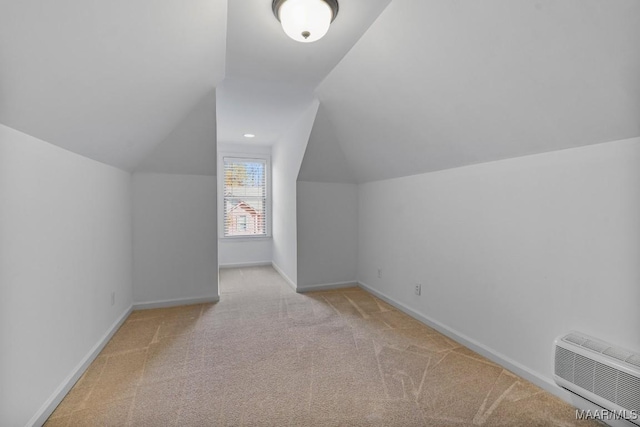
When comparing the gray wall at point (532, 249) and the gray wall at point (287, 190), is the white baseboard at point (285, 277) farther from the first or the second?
the gray wall at point (532, 249)

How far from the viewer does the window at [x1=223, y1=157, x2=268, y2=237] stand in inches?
233

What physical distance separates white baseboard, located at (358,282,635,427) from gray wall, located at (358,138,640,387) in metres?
0.02

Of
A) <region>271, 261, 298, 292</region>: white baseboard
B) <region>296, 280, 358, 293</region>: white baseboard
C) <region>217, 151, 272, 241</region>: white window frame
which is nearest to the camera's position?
<region>296, 280, 358, 293</region>: white baseboard

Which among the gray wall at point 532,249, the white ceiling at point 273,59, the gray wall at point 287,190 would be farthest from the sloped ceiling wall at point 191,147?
the gray wall at point 532,249

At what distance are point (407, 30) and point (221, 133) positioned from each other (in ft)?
12.4

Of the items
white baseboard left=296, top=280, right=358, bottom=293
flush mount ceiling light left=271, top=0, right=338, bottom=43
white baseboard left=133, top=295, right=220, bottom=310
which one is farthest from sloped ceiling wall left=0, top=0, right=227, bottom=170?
white baseboard left=296, top=280, right=358, bottom=293

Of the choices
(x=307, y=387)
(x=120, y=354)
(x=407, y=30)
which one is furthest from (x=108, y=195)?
(x=407, y=30)

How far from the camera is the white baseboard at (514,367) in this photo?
1.70m

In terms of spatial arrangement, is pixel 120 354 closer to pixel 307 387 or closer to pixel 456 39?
pixel 307 387

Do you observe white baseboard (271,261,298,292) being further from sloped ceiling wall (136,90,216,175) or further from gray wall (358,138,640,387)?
sloped ceiling wall (136,90,216,175)

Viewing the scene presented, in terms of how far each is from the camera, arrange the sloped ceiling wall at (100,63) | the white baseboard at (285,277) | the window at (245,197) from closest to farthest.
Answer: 1. the sloped ceiling wall at (100,63)
2. the white baseboard at (285,277)
3. the window at (245,197)

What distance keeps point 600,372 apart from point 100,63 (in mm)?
3085

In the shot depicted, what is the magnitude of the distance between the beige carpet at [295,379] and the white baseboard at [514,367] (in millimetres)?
57

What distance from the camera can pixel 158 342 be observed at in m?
2.63
